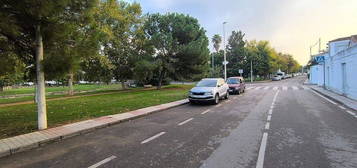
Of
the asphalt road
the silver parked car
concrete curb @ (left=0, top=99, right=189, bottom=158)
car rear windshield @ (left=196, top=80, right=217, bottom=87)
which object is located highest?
car rear windshield @ (left=196, top=80, right=217, bottom=87)

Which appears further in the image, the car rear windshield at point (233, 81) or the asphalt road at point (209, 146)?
the car rear windshield at point (233, 81)

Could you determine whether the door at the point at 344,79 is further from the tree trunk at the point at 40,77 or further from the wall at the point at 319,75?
the tree trunk at the point at 40,77

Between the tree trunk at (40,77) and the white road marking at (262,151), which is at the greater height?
the tree trunk at (40,77)

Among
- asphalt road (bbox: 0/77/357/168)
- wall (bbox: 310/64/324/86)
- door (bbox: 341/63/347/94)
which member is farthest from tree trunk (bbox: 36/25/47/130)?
wall (bbox: 310/64/324/86)

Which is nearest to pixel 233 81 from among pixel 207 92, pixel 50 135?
pixel 207 92

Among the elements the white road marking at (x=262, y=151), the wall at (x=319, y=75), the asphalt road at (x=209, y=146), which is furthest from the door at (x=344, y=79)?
the white road marking at (x=262, y=151)

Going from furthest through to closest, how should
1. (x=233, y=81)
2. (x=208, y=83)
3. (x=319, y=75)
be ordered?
(x=319, y=75) < (x=233, y=81) < (x=208, y=83)

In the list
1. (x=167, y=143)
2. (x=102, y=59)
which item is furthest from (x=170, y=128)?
(x=102, y=59)

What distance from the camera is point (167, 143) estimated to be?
19.7 ft

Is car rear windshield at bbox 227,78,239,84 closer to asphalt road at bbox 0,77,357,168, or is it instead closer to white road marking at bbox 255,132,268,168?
asphalt road at bbox 0,77,357,168

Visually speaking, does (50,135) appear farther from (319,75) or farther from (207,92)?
(319,75)

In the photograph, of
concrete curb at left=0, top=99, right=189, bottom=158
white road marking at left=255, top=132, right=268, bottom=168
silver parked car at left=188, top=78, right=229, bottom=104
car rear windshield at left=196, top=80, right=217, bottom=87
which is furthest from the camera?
car rear windshield at left=196, top=80, right=217, bottom=87

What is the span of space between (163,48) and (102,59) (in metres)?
8.19

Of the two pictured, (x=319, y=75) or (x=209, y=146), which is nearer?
(x=209, y=146)
